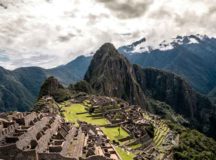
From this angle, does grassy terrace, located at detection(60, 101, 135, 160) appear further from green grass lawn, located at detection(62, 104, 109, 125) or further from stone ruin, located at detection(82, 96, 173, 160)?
stone ruin, located at detection(82, 96, 173, 160)

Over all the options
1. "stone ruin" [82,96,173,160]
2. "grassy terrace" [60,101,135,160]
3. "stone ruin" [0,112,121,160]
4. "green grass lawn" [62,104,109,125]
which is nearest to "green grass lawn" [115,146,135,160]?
"grassy terrace" [60,101,135,160]

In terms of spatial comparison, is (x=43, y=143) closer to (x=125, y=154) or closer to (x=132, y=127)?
(x=125, y=154)

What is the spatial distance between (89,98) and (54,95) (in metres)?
20.2

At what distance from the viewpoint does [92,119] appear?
5379 inches

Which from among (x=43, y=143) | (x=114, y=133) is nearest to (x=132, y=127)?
(x=114, y=133)

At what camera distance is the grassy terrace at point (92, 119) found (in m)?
90.9

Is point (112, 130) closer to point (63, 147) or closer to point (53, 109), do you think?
point (53, 109)

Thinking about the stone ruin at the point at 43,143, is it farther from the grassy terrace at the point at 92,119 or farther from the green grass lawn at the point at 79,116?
the green grass lawn at the point at 79,116

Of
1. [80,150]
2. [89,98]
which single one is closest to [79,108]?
[89,98]

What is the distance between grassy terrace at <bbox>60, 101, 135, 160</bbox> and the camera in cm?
9088

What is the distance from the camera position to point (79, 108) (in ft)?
511

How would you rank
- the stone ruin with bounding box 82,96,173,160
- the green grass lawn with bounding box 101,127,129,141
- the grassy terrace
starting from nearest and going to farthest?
1. the grassy terrace
2. the stone ruin with bounding box 82,96,173,160
3. the green grass lawn with bounding box 101,127,129,141

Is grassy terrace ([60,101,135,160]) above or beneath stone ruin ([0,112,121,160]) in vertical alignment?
beneath

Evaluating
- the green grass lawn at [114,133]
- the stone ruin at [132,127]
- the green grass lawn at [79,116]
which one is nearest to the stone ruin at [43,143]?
the stone ruin at [132,127]
